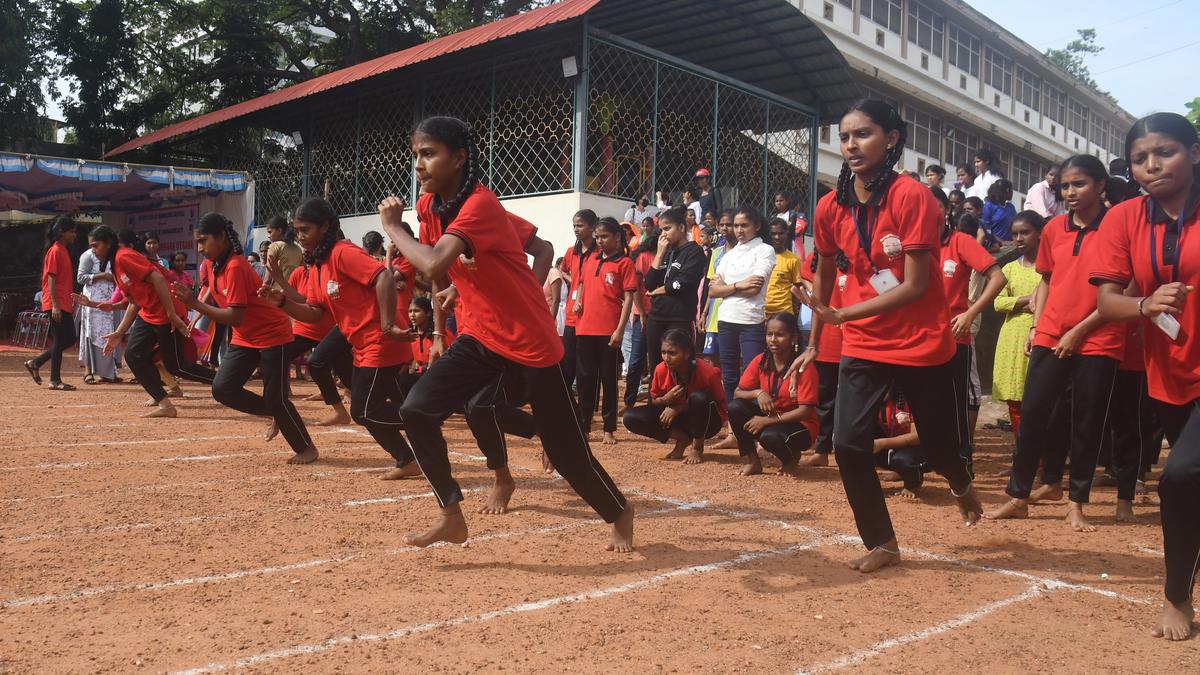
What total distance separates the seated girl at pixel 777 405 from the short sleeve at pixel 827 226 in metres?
2.17

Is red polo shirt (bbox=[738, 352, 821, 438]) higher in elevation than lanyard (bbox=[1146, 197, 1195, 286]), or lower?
lower

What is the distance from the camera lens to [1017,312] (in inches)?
266

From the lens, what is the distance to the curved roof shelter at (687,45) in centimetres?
1377

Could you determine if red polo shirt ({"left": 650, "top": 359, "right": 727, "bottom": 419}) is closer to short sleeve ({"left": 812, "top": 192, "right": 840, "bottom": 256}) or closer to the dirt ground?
the dirt ground

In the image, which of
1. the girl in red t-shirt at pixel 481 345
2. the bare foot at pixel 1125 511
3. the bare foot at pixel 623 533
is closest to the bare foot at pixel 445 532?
the girl in red t-shirt at pixel 481 345

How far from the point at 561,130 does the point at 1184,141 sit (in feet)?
38.9

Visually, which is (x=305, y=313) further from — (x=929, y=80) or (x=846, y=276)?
(x=929, y=80)

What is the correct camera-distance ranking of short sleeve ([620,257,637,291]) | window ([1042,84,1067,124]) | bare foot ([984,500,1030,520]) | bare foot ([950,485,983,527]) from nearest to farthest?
bare foot ([950,485,983,527])
bare foot ([984,500,1030,520])
short sleeve ([620,257,637,291])
window ([1042,84,1067,124])

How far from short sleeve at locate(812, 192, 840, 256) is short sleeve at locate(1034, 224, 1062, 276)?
1.83 metres

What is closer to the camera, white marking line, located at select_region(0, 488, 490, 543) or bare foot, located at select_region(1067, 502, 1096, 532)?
white marking line, located at select_region(0, 488, 490, 543)

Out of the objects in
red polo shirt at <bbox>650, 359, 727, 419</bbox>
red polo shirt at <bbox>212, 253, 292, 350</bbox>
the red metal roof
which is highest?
the red metal roof

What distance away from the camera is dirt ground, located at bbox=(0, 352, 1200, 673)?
3.16 meters

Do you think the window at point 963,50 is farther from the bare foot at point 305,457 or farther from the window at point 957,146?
the bare foot at point 305,457

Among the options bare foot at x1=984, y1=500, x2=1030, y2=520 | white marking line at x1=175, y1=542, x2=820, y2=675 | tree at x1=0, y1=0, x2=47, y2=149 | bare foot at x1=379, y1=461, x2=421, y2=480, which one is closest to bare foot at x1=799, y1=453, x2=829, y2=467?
bare foot at x1=984, y1=500, x2=1030, y2=520
